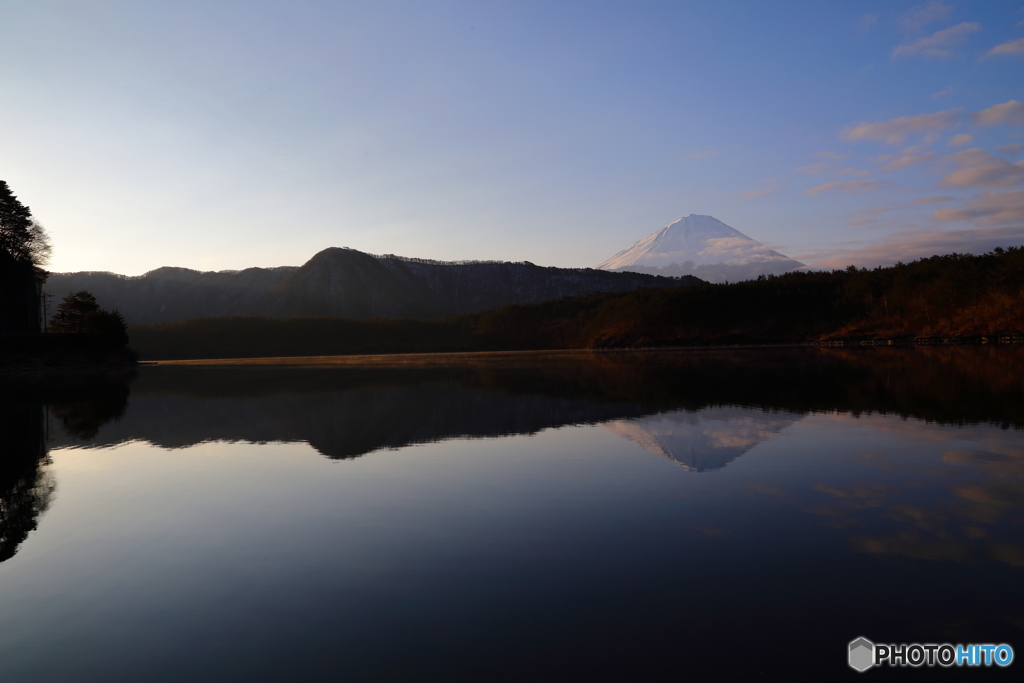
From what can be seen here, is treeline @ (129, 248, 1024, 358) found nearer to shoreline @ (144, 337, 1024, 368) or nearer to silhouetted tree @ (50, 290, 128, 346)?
shoreline @ (144, 337, 1024, 368)

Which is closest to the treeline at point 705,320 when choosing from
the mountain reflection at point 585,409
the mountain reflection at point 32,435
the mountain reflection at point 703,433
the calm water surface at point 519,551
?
the mountain reflection at point 585,409

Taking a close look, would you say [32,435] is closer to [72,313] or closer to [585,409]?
Answer: [585,409]

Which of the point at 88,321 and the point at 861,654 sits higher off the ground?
the point at 88,321

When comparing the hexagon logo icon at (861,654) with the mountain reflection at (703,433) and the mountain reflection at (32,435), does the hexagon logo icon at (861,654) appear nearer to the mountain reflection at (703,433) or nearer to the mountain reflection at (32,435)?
the mountain reflection at (703,433)

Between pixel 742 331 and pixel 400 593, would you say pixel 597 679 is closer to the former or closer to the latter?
pixel 400 593

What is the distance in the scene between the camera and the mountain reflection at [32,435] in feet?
36.8

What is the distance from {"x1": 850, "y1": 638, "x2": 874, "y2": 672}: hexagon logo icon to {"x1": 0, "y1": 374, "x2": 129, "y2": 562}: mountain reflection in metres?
10.7

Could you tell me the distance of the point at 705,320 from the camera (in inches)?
5335

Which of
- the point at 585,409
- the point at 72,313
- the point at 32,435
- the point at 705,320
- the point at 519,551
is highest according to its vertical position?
the point at 72,313

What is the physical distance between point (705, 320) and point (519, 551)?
134 metres

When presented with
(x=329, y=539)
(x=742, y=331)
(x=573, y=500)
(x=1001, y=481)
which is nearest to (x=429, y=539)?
(x=329, y=539)

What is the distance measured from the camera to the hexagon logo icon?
17.8ft

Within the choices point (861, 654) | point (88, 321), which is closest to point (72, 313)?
point (88, 321)

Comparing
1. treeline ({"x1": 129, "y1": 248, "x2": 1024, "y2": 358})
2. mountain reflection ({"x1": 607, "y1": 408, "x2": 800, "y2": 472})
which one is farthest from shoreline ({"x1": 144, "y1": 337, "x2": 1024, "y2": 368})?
mountain reflection ({"x1": 607, "y1": 408, "x2": 800, "y2": 472})
